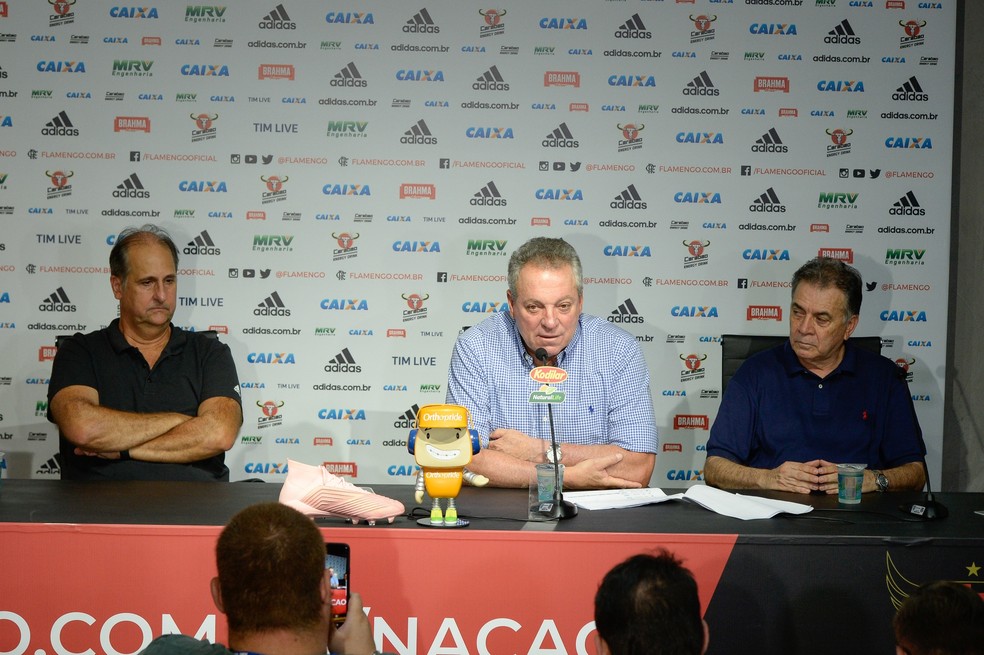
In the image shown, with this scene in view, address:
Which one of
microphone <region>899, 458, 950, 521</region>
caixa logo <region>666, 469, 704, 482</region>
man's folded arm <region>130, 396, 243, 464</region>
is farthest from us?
caixa logo <region>666, 469, 704, 482</region>

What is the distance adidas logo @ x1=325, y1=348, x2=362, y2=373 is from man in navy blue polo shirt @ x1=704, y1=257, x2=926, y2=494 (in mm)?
2208

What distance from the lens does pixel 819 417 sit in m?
3.56

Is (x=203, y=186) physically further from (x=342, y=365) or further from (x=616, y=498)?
(x=616, y=498)

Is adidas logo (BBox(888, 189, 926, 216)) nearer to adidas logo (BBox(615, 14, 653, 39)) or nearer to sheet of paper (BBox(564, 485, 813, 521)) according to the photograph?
adidas logo (BBox(615, 14, 653, 39))

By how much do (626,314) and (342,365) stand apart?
1580 mm

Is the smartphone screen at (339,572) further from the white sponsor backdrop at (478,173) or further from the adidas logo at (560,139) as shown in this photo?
the adidas logo at (560,139)

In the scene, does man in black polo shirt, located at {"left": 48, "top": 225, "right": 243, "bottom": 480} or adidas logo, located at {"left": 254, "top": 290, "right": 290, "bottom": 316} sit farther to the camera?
adidas logo, located at {"left": 254, "top": 290, "right": 290, "bottom": 316}

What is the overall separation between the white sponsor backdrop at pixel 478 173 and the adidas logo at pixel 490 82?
2cm

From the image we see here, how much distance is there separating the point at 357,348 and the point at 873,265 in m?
2.86

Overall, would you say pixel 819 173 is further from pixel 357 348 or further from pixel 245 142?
pixel 245 142

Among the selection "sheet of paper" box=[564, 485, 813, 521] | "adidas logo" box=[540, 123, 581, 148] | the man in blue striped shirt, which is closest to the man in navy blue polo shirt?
the man in blue striped shirt

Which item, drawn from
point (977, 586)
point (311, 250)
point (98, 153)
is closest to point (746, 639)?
point (977, 586)

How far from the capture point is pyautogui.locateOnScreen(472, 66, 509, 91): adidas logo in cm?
509

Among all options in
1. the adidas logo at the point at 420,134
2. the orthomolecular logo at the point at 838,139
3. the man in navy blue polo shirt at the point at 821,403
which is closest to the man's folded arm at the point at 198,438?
the man in navy blue polo shirt at the point at 821,403
